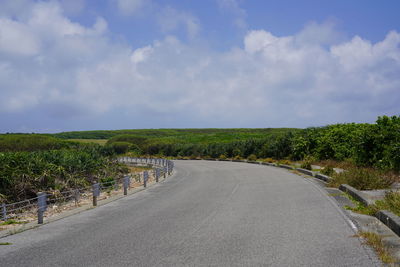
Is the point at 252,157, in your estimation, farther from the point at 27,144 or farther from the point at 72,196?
the point at 72,196

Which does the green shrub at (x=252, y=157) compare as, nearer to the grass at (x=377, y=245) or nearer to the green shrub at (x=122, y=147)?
the green shrub at (x=122, y=147)

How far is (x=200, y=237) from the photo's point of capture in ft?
29.1

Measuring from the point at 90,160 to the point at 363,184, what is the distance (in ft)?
56.3

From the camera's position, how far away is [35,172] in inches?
810

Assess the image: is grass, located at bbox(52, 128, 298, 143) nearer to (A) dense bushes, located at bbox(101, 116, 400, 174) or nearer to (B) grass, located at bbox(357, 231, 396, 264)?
(A) dense bushes, located at bbox(101, 116, 400, 174)

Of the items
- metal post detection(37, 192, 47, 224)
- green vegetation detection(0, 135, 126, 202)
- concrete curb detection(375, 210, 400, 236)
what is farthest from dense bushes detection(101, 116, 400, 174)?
green vegetation detection(0, 135, 126, 202)

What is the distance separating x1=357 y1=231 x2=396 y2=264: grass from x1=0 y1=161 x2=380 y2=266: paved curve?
18 centimetres

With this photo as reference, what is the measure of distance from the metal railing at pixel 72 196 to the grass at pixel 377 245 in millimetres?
8549

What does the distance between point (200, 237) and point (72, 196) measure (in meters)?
11.1

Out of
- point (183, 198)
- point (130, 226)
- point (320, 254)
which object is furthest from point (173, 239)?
point (183, 198)

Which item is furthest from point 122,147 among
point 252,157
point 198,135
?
point 252,157

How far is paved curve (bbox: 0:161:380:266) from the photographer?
712 cm

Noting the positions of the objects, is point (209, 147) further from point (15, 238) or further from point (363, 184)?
point (15, 238)

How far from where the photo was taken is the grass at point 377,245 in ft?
22.3
